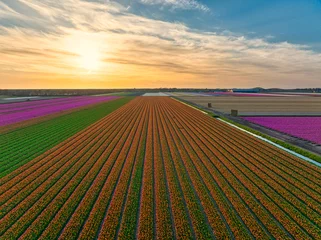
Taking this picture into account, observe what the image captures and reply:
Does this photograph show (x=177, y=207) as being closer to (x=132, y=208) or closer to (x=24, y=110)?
(x=132, y=208)

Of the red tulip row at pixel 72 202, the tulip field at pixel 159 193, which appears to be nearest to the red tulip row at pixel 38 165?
the tulip field at pixel 159 193

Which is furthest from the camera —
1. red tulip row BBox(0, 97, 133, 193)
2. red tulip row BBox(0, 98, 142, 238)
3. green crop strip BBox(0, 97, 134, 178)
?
green crop strip BBox(0, 97, 134, 178)

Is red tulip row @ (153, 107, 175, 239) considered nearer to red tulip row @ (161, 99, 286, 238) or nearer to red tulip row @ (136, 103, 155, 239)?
red tulip row @ (136, 103, 155, 239)

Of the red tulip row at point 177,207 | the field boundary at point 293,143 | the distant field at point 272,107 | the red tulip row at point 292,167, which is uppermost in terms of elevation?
the distant field at point 272,107

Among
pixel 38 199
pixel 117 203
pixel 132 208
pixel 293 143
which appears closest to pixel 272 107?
pixel 293 143

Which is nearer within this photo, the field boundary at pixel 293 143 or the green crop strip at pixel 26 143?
the green crop strip at pixel 26 143

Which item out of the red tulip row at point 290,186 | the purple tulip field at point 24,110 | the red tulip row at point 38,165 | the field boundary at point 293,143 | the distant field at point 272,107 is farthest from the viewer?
the distant field at point 272,107

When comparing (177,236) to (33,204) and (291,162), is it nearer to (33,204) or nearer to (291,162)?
(33,204)

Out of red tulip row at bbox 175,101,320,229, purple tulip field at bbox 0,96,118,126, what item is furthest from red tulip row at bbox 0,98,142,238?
purple tulip field at bbox 0,96,118,126

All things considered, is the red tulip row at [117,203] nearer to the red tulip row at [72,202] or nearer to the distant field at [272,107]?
the red tulip row at [72,202]

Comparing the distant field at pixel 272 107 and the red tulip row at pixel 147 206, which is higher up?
the distant field at pixel 272 107
